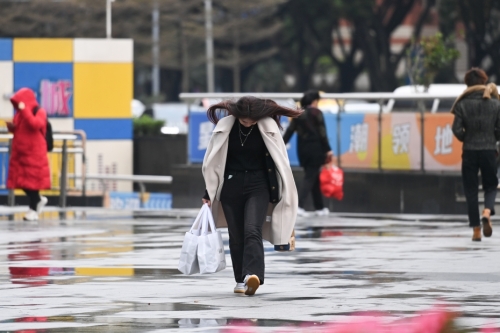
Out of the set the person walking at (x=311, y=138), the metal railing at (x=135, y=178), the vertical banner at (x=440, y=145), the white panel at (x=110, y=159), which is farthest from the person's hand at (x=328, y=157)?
the white panel at (x=110, y=159)

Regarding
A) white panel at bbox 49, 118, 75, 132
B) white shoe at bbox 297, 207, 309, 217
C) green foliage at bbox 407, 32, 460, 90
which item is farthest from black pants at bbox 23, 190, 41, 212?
green foliage at bbox 407, 32, 460, 90

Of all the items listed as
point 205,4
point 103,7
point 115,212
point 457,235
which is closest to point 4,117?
point 115,212

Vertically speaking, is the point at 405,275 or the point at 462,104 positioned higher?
the point at 462,104

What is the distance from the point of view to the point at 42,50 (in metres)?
23.7

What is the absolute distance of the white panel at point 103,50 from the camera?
23.7 m

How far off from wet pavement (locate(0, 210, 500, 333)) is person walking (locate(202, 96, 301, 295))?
0.43 meters

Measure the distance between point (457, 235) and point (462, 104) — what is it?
1.86 metres

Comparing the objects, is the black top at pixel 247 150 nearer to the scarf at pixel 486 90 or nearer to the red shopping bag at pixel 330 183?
the scarf at pixel 486 90

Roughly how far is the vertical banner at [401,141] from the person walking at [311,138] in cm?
259

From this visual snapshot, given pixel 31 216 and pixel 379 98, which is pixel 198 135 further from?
pixel 31 216

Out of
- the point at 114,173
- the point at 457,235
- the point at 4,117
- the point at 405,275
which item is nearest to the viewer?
the point at 405,275

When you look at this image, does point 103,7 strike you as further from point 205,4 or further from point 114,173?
point 114,173

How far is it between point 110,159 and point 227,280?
15728 millimetres

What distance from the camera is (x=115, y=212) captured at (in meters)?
17.0
